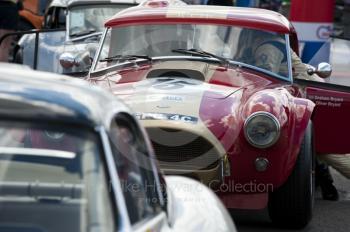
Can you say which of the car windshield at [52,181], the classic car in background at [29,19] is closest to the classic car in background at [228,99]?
the car windshield at [52,181]

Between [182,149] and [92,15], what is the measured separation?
698 centimetres

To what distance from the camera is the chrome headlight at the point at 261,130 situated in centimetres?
639

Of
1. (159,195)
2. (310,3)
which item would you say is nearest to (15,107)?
(159,195)

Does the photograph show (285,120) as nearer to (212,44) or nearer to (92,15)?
(212,44)

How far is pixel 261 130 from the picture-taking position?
6418 millimetres

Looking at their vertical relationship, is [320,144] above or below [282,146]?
below

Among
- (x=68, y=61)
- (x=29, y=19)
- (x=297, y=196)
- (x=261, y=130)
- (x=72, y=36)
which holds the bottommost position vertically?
(x=29, y=19)

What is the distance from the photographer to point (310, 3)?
12.1 metres

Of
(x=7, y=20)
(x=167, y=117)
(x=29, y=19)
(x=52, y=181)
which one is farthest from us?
(x=29, y=19)

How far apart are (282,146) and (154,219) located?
10.4ft

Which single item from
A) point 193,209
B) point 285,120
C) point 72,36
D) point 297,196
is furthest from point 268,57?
point 72,36

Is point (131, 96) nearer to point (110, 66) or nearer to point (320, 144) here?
point (110, 66)

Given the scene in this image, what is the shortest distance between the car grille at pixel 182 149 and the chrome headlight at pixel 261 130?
272mm

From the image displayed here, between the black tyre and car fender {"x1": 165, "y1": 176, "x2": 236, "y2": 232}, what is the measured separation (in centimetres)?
233
